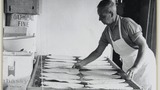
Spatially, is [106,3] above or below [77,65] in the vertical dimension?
above

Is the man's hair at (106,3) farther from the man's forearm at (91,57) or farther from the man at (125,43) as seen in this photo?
the man's forearm at (91,57)

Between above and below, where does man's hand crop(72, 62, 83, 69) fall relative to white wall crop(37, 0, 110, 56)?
below

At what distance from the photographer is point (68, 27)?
1.35 meters

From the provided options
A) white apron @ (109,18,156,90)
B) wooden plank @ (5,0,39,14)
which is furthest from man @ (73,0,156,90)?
wooden plank @ (5,0,39,14)

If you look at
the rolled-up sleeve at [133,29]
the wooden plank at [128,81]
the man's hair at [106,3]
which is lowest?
the wooden plank at [128,81]

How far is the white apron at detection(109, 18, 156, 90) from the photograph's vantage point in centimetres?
137

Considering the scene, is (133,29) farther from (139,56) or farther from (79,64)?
(79,64)

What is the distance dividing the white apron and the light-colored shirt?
0.02 meters

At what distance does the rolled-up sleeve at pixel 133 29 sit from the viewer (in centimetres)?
136

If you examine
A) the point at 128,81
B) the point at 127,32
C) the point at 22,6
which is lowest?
the point at 128,81

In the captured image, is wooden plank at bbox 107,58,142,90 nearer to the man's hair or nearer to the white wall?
the white wall

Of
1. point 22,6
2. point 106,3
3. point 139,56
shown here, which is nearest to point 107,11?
point 106,3

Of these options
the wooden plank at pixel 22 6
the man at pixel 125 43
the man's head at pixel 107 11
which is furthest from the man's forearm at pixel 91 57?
the wooden plank at pixel 22 6

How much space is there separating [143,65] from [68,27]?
388mm
